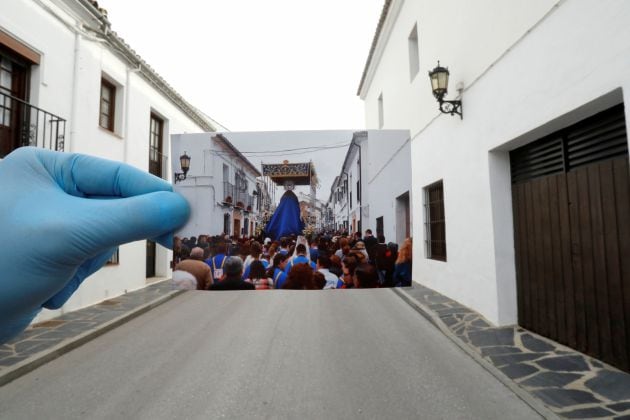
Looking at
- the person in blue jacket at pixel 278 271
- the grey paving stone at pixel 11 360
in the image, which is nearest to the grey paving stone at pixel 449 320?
the person in blue jacket at pixel 278 271

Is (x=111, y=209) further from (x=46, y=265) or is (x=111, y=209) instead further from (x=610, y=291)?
(x=610, y=291)

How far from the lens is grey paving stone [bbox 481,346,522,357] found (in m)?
4.08

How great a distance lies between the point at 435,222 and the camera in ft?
20.6

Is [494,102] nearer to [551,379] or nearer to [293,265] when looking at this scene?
[551,379]

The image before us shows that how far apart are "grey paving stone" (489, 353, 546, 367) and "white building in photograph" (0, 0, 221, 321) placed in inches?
264

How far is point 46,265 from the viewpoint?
5.24 ft

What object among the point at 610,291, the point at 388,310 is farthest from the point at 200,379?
the point at 610,291

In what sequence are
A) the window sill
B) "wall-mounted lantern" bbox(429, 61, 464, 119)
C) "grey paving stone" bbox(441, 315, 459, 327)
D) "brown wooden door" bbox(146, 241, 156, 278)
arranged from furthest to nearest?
"brown wooden door" bbox(146, 241, 156, 278) → the window sill → "wall-mounted lantern" bbox(429, 61, 464, 119) → "grey paving stone" bbox(441, 315, 459, 327)

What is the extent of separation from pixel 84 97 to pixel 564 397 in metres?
8.61

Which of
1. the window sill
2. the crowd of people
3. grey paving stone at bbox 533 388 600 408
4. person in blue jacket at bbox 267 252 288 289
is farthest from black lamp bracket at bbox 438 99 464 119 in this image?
the window sill

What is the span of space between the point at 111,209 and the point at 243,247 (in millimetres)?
1140

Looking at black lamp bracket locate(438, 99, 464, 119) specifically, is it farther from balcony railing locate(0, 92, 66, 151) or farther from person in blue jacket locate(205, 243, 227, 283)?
balcony railing locate(0, 92, 66, 151)

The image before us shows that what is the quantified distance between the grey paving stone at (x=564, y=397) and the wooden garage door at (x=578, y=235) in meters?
0.64

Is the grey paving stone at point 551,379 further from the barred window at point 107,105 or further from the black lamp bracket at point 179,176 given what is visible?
the barred window at point 107,105
